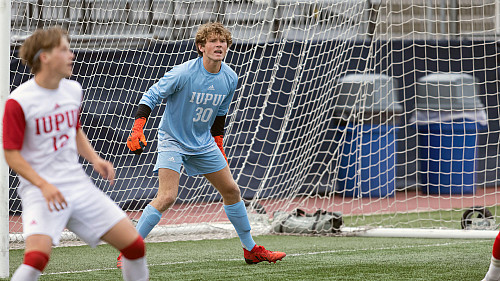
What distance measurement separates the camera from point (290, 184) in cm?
1131

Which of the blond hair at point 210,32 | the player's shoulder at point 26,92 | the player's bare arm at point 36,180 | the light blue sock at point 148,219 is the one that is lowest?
the light blue sock at point 148,219

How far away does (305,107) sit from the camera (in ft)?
38.5

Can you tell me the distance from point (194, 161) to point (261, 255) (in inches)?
34.3

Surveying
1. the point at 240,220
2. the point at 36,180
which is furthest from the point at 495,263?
the point at 36,180

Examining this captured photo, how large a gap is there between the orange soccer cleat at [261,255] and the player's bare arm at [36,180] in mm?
2704

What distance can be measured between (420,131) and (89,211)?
966cm

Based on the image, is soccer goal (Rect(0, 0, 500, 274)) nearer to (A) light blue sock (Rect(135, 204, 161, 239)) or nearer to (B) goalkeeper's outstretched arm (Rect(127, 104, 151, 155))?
(A) light blue sock (Rect(135, 204, 161, 239))

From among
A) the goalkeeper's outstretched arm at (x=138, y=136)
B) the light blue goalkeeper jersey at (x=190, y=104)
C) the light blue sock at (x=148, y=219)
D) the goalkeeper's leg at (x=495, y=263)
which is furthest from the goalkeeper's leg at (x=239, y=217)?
the goalkeeper's leg at (x=495, y=263)

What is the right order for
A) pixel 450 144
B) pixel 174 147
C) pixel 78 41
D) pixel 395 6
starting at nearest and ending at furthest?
1. pixel 174 147
2. pixel 78 41
3. pixel 450 144
4. pixel 395 6

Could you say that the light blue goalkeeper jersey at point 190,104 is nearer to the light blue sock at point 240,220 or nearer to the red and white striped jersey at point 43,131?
the light blue sock at point 240,220

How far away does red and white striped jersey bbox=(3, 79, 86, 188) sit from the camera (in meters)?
3.50

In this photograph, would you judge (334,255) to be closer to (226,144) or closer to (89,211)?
(89,211)

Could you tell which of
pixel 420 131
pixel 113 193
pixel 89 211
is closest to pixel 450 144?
pixel 420 131

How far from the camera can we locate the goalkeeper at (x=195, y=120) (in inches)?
224
